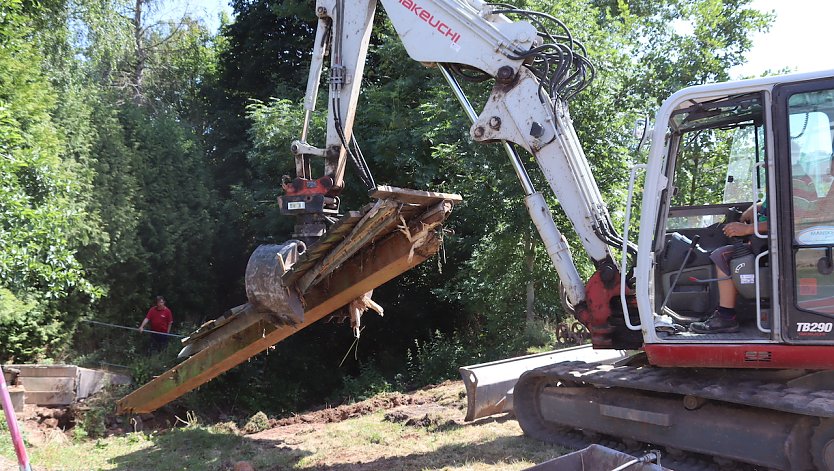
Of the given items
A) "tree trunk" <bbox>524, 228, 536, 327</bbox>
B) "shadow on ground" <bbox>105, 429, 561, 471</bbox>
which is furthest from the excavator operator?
"tree trunk" <bbox>524, 228, 536, 327</bbox>

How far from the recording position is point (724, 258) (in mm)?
5105

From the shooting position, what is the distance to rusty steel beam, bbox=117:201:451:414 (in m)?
5.79

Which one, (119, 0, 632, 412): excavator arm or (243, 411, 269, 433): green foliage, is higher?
(119, 0, 632, 412): excavator arm

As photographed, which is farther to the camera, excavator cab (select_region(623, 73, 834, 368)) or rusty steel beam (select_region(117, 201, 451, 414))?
rusty steel beam (select_region(117, 201, 451, 414))

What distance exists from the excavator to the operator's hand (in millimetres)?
87

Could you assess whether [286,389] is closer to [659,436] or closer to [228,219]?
[228,219]

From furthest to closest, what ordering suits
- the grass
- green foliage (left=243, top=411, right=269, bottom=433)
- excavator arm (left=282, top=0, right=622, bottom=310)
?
green foliage (left=243, top=411, right=269, bottom=433)
excavator arm (left=282, top=0, right=622, bottom=310)
the grass

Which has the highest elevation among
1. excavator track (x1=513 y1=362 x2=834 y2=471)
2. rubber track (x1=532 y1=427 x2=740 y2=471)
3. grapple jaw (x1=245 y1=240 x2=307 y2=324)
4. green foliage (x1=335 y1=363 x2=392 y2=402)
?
grapple jaw (x1=245 y1=240 x2=307 y2=324)

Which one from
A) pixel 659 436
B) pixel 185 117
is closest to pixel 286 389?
pixel 659 436

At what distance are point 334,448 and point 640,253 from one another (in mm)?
3441

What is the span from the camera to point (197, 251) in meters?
17.2

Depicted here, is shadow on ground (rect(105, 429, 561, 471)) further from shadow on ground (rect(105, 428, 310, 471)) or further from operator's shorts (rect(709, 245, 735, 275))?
operator's shorts (rect(709, 245, 735, 275))

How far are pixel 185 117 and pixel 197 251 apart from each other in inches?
A: 325

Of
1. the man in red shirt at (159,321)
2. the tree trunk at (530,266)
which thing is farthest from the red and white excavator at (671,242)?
the man in red shirt at (159,321)
